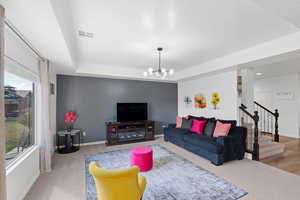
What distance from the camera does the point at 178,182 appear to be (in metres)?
2.66

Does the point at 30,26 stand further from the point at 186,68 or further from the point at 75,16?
the point at 186,68

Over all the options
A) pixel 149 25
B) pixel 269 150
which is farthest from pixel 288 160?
pixel 149 25

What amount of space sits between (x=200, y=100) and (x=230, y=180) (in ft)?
11.0

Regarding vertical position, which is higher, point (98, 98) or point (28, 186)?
point (98, 98)

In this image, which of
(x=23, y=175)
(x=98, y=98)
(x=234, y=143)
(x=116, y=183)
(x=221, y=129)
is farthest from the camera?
(x=98, y=98)

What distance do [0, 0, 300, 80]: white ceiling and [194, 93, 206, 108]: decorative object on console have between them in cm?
205

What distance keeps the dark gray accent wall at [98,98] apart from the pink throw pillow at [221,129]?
2.90 m

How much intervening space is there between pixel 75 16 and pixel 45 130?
8.08 feet

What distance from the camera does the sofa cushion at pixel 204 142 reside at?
11.1 ft

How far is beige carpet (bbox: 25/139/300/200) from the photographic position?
7.63 ft

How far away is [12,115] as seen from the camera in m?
2.34

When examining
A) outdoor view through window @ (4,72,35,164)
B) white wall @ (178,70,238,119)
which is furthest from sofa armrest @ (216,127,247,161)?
outdoor view through window @ (4,72,35,164)

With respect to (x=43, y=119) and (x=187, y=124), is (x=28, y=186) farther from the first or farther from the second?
(x=187, y=124)

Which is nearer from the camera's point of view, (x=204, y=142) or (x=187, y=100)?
(x=204, y=142)
